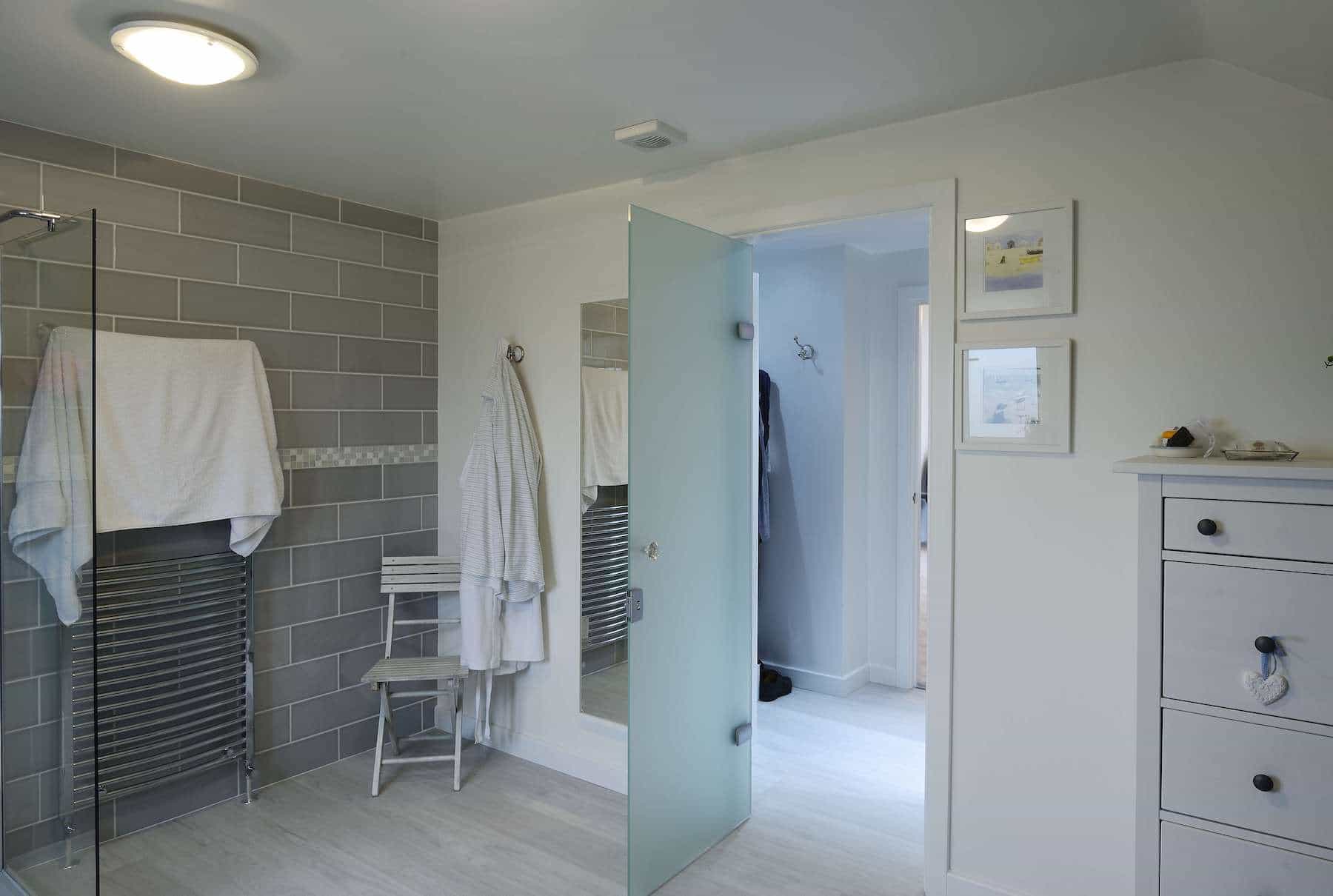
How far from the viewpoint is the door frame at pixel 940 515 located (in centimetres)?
246

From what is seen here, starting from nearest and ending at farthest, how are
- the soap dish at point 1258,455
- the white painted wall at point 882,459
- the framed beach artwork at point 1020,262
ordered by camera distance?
1. the soap dish at point 1258,455
2. the framed beach artwork at point 1020,262
3. the white painted wall at point 882,459

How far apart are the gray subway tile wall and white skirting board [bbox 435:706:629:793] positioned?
0.93ft

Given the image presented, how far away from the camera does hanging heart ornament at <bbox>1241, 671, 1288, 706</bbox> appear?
1.66 m

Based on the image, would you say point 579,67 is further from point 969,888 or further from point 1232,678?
point 969,888

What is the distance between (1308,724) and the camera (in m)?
1.64

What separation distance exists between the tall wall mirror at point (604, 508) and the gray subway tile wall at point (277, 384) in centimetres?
91

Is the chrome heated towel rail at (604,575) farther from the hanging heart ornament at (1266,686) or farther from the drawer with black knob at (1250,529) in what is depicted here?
the hanging heart ornament at (1266,686)

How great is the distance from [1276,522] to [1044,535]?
696 mm

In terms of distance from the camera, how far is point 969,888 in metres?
2.46

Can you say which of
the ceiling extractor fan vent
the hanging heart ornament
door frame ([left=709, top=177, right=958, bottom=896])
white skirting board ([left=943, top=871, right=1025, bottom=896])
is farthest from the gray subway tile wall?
the hanging heart ornament

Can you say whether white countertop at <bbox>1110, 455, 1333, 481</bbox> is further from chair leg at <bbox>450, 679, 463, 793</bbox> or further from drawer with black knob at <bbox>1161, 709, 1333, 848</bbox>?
chair leg at <bbox>450, 679, 463, 793</bbox>

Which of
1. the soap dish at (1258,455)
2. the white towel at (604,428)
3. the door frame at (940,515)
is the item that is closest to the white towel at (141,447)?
the white towel at (604,428)

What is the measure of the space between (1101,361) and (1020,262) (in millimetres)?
353

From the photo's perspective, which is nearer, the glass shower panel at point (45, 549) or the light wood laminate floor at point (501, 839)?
the glass shower panel at point (45, 549)
